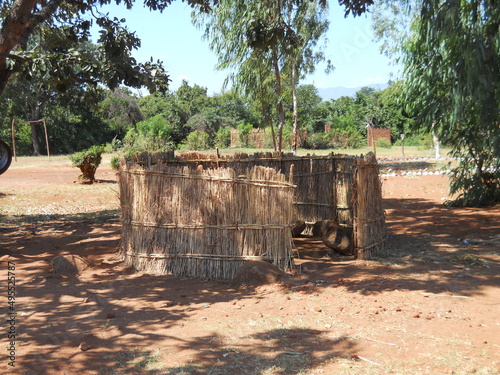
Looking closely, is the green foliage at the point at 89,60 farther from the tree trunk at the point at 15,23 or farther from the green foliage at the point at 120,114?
the green foliage at the point at 120,114

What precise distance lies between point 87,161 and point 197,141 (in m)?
16.5

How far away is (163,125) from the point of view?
2986 centimetres

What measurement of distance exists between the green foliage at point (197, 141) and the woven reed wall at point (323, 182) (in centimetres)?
2294

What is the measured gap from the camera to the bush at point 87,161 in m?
16.3

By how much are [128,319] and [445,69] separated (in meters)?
6.88

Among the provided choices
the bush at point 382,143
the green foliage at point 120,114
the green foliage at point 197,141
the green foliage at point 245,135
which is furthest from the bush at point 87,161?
the bush at point 382,143

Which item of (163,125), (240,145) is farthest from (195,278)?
(240,145)

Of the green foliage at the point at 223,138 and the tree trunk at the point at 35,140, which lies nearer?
the tree trunk at the point at 35,140

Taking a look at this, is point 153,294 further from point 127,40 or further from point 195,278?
point 127,40

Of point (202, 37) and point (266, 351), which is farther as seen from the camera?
point (202, 37)

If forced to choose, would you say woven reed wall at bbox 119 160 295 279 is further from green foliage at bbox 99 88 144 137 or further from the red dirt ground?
green foliage at bbox 99 88 144 137

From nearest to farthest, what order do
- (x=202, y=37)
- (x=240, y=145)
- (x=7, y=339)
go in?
(x=7, y=339), (x=202, y=37), (x=240, y=145)

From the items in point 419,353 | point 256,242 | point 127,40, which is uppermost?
point 127,40

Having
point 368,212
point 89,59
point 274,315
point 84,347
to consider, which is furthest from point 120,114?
point 84,347
